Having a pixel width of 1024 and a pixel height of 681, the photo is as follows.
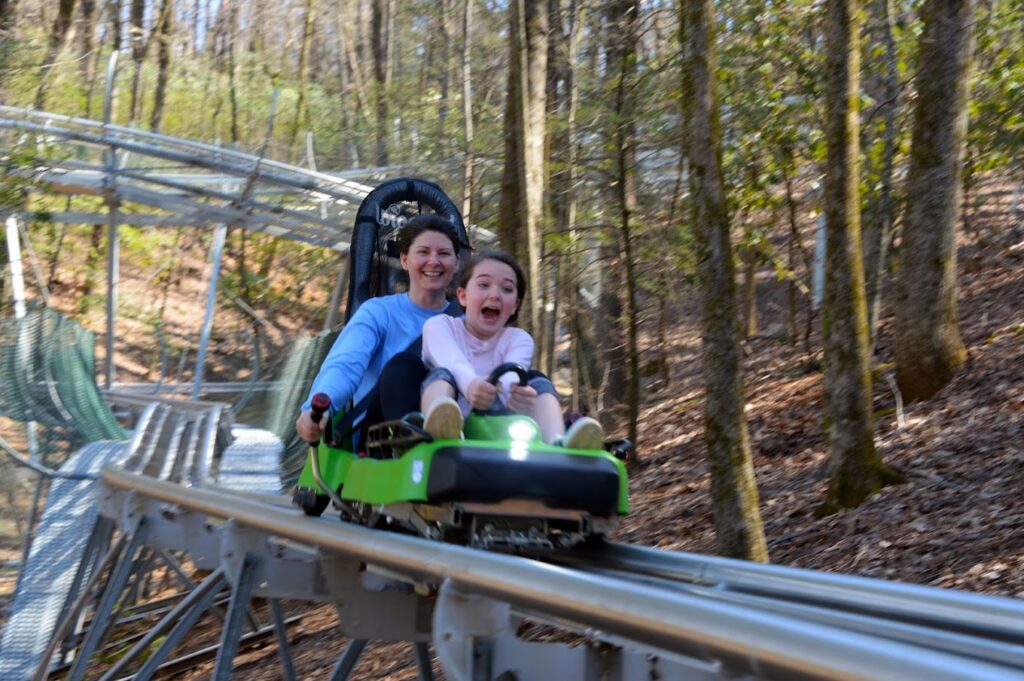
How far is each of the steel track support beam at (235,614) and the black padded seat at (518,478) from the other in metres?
1.18

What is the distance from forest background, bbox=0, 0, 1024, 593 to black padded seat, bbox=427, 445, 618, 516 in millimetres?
2158

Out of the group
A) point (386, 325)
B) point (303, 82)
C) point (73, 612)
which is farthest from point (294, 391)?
point (303, 82)

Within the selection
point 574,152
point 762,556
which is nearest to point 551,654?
point 762,556

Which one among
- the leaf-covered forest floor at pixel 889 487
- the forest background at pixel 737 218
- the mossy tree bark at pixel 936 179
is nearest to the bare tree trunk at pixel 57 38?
the forest background at pixel 737 218

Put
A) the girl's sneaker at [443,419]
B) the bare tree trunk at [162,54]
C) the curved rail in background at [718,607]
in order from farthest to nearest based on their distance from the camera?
the bare tree trunk at [162,54] → the girl's sneaker at [443,419] → the curved rail in background at [718,607]

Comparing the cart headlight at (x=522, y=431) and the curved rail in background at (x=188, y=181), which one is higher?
A: the curved rail in background at (x=188, y=181)

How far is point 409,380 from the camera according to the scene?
15.3 ft

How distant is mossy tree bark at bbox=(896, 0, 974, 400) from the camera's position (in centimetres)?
863

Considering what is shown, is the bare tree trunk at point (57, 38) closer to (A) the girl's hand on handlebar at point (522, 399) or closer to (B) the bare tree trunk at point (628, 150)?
(B) the bare tree trunk at point (628, 150)

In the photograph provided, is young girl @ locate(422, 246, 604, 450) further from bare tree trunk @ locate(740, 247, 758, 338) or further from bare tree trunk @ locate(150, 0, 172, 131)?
bare tree trunk @ locate(150, 0, 172, 131)

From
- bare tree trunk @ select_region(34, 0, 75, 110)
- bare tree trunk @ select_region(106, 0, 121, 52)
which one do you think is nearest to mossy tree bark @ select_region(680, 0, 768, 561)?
bare tree trunk @ select_region(34, 0, 75, 110)

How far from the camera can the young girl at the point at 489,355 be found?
4297 mm

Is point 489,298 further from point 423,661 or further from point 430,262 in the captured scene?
point 423,661

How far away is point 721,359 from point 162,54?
1938cm
